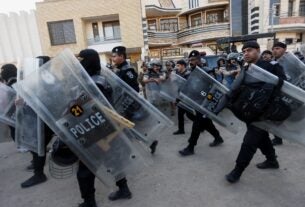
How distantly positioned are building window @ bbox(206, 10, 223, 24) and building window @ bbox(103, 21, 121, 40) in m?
10.7

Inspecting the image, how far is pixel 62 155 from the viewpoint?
2234 mm

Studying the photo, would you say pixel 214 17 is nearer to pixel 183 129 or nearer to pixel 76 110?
pixel 183 129

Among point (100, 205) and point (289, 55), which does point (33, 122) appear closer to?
point (100, 205)

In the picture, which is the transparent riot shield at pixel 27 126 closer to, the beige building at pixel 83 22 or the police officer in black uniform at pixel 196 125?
the police officer in black uniform at pixel 196 125

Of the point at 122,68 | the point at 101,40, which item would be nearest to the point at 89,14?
the point at 101,40

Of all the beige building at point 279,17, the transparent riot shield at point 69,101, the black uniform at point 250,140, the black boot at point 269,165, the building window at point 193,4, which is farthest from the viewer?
the building window at point 193,4

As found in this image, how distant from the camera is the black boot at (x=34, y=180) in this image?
3.10m

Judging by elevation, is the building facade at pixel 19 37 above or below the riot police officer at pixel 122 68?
above

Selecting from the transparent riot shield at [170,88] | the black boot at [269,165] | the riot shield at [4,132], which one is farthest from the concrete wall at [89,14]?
the black boot at [269,165]

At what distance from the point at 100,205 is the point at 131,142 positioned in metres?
0.82

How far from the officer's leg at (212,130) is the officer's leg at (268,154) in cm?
92

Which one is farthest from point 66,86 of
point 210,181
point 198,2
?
point 198,2

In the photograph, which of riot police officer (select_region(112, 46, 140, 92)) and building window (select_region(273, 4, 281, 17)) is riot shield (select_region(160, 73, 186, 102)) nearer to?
riot police officer (select_region(112, 46, 140, 92))

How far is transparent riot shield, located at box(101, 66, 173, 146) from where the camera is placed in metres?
3.07
